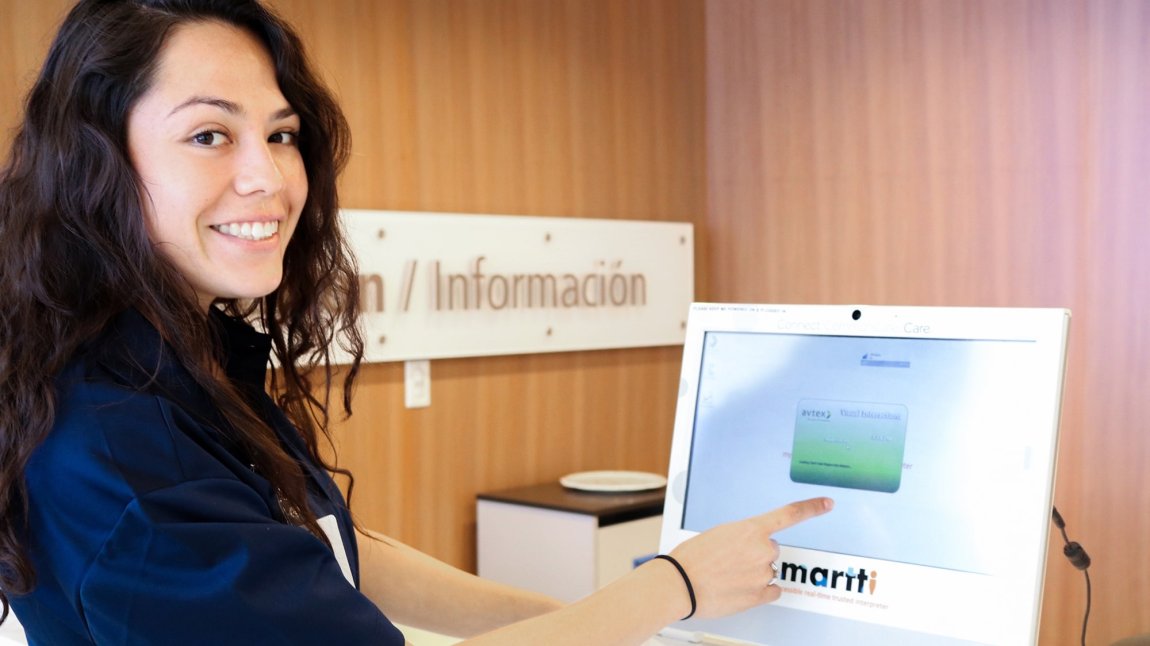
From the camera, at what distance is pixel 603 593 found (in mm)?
1248

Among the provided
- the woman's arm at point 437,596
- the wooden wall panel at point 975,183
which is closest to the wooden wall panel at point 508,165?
the wooden wall panel at point 975,183

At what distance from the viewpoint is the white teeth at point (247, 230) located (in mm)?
1253

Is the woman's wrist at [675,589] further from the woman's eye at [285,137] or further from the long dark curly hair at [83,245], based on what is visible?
the woman's eye at [285,137]

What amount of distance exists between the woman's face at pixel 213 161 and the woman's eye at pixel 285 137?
0.05 meters

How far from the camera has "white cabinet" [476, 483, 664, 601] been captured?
290 cm

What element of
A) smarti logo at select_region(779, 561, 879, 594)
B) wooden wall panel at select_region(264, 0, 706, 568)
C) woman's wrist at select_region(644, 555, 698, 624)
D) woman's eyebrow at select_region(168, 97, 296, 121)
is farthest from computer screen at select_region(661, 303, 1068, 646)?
wooden wall panel at select_region(264, 0, 706, 568)

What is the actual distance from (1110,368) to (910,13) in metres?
1.14

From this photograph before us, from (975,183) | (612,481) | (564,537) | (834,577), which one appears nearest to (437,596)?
(834,577)

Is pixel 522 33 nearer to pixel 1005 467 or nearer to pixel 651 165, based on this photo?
pixel 651 165

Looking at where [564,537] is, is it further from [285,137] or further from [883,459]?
[285,137]

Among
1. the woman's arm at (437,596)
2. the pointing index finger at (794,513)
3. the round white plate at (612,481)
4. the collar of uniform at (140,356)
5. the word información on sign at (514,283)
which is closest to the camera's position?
the collar of uniform at (140,356)

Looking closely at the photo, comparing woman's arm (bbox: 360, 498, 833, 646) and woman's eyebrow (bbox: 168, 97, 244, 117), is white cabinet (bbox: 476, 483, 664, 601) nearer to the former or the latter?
woman's arm (bbox: 360, 498, 833, 646)

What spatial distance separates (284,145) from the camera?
54.8 inches

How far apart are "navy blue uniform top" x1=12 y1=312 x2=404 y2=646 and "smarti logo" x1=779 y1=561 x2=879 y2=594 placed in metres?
0.53
